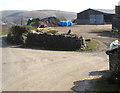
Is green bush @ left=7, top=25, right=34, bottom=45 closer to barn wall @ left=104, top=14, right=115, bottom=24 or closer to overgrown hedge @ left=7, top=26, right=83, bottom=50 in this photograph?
overgrown hedge @ left=7, top=26, right=83, bottom=50

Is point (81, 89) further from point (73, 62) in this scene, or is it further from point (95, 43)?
point (95, 43)

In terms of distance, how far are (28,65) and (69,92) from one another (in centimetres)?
725

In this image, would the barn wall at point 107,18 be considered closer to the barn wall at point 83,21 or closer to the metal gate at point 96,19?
the metal gate at point 96,19

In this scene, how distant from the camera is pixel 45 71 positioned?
1614cm

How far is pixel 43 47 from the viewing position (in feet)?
92.9

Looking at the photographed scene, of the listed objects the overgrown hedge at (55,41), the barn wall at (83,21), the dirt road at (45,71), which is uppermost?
the barn wall at (83,21)

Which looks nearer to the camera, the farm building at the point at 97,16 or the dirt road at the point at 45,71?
the dirt road at the point at 45,71

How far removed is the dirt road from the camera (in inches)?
507

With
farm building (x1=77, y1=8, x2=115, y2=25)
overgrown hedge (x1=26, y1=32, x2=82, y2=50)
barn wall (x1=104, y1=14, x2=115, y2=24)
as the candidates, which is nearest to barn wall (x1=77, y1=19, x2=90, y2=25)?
farm building (x1=77, y1=8, x2=115, y2=25)

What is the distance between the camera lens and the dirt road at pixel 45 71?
42.2 ft

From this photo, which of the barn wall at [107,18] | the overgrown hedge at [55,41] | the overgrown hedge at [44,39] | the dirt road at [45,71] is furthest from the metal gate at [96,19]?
the dirt road at [45,71]

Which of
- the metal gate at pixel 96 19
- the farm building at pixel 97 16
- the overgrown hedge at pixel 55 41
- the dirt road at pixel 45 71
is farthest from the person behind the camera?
the metal gate at pixel 96 19


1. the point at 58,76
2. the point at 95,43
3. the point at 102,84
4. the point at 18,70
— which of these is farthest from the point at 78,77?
the point at 95,43

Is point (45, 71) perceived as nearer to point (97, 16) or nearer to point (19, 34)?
point (19, 34)
